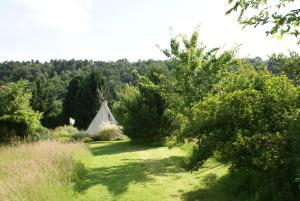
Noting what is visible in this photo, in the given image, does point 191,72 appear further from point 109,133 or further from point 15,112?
point 109,133

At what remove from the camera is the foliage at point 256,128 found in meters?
7.10

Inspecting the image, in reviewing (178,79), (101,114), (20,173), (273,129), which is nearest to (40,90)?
(101,114)

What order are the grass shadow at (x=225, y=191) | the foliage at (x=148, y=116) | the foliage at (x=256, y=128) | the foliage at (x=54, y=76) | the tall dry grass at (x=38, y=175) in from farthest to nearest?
the foliage at (x=54, y=76) < the foliage at (x=148, y=116) < the grass shadow at (x=225, y=191) < the tall dry grass at (x=38, y=175) < the foliage at (x=256, y=128)

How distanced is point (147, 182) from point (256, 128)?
4.16 metres

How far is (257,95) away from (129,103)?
16545mm

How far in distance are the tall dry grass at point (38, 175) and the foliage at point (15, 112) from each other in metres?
6.32

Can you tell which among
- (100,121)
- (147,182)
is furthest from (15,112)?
(100,121)

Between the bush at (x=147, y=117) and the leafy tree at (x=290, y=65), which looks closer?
the leafy tree at (x=290, y=65)

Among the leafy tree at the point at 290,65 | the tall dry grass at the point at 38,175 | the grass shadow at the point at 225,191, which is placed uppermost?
the leafy tree at the point at 290,65

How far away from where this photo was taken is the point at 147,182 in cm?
1058

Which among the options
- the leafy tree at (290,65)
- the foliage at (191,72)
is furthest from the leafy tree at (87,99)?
the leafy tree at (290,65)

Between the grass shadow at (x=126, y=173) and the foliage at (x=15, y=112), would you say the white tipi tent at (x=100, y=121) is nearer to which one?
the foliage at (x=15, y=112)

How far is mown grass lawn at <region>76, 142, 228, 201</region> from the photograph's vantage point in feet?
29.4

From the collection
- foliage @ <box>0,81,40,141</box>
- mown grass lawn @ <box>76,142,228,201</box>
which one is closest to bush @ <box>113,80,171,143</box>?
foliage @ <box>0,81,40,141</box>
